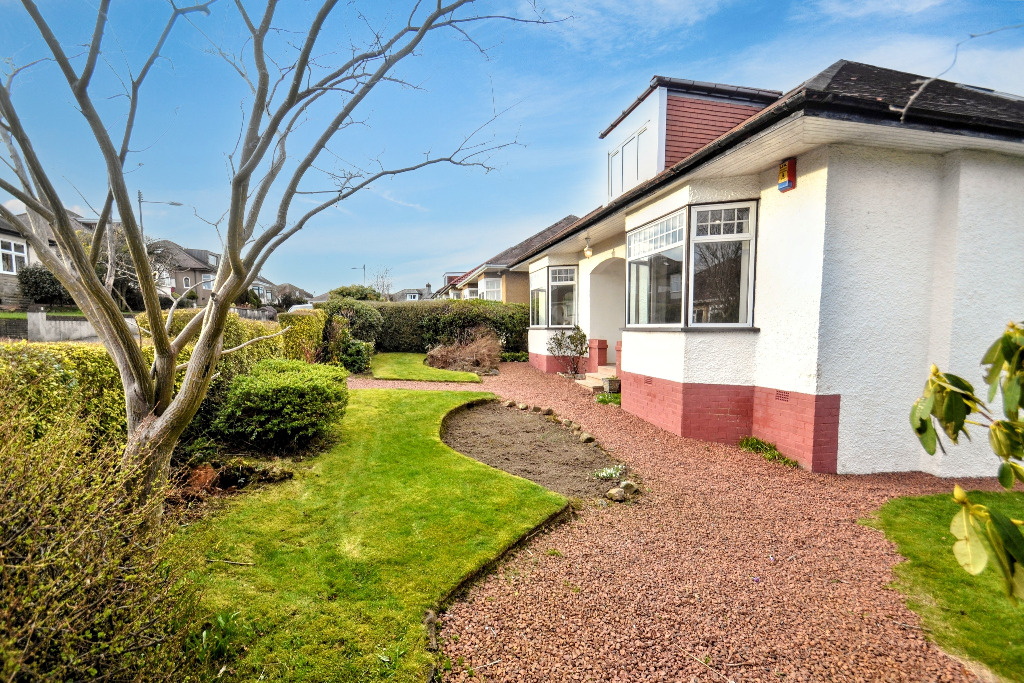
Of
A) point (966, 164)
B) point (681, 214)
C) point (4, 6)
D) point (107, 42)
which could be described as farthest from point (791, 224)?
point (4, 6)

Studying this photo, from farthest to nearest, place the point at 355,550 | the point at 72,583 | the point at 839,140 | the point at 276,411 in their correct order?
the point at 276,411
the point at 839,140
the point at 355,550
the point at 72,583

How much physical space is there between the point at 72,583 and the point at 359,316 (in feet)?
51.1

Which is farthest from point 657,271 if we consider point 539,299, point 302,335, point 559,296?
point 302,335

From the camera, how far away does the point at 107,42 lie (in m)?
2.62

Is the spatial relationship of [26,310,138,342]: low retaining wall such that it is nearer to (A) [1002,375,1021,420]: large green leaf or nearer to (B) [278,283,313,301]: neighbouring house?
(A) [1002,375,1021,420]: large green leaf

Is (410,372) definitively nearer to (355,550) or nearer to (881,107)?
(355,550)

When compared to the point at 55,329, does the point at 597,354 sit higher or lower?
lower

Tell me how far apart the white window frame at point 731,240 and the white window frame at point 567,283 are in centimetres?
679

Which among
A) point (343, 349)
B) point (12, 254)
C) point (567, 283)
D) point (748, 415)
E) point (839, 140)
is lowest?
point (748, 415)

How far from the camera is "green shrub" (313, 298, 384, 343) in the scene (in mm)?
15867

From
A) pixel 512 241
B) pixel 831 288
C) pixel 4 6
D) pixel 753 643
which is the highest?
pixel 512 241

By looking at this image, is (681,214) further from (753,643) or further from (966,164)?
(753,643)

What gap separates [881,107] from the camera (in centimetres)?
480

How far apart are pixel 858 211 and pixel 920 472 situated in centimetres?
354
